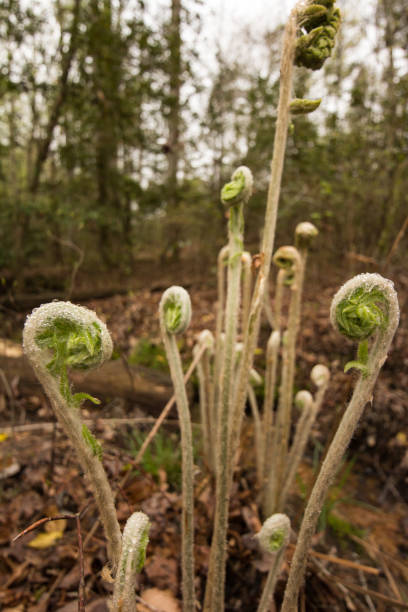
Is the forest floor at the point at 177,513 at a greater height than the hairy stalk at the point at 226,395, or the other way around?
the hairy stalk at the point at 226,395

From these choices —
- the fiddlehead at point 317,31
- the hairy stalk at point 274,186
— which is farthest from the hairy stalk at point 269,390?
the fiddlehead at point 317,31

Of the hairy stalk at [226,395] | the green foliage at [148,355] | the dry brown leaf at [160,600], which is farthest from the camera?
the green foliage at [148,355]

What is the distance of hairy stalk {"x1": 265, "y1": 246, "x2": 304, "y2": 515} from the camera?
1.49m

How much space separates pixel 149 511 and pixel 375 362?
133 centimetres

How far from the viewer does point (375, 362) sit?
0.75m

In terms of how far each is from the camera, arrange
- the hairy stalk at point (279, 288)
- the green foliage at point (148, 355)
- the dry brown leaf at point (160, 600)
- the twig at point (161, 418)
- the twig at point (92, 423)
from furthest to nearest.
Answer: the green foliage at point (148, 355) → the twig at point (92, 423) → the hairy stalk at point (279, 288) → the twig at point (161, 418) → the dry brown leaf at point (160, 600)

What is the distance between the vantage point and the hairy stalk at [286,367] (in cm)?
149

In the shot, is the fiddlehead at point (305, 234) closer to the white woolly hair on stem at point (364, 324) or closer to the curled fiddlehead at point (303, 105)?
the curled fiddlehead at point (303, 105)

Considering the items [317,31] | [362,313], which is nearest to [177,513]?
[362,313]

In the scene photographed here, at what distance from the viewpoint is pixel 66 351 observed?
2.42ft

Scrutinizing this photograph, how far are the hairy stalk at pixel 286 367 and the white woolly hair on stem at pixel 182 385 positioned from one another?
23.0 inches

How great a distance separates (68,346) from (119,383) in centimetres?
257

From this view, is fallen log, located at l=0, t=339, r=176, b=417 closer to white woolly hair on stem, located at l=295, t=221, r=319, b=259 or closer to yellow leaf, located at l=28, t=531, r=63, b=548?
yellow leaf, located at l=28, t=531, r=63, b=548

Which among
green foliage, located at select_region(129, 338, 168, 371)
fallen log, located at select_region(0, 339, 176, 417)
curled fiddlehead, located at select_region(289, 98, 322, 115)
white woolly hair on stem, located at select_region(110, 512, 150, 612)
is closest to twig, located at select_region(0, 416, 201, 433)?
fallen log, located at select_region(0, 339, 176, 417)
